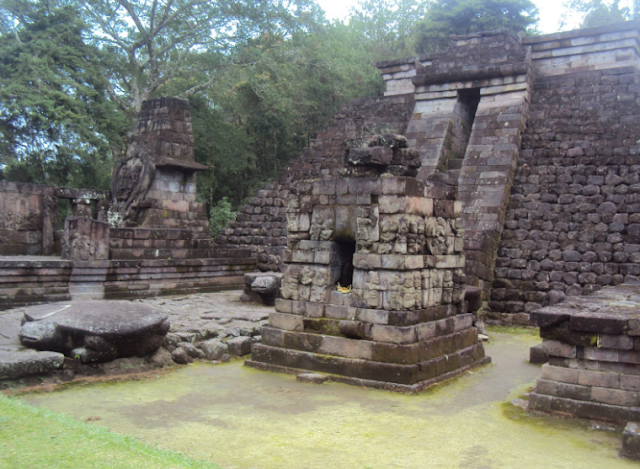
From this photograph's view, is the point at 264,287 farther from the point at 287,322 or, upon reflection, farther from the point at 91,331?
the point at 91,331

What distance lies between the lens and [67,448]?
158 inches

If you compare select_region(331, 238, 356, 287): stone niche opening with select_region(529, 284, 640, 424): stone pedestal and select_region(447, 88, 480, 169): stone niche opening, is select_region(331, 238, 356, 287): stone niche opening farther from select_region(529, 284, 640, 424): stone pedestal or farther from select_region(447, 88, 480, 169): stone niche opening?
select_region(447, 88, 480, 169): stone niche opening

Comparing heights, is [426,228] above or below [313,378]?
above

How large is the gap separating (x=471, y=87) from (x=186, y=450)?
574 inches

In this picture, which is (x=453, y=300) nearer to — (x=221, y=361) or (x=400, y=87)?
(x=221, y=361)

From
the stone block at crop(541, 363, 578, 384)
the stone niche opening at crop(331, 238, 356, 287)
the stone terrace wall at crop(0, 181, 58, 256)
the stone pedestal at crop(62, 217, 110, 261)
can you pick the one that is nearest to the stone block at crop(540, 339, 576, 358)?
the stone block at crop(541, 363, 578, 384)

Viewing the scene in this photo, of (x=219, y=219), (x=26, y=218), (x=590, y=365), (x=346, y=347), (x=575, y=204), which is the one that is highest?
(x=575, y=204)

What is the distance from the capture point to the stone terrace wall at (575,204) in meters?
12.0

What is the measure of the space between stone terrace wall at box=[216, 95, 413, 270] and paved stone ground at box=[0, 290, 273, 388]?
17.7 ft

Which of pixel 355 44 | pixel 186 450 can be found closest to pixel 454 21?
pixel 355 44

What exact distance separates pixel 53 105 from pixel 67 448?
56.8ft

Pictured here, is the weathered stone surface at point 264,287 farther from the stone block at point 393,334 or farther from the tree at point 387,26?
the tree at point 387,26

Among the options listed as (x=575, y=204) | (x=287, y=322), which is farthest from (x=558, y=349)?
(x=575, y=204)

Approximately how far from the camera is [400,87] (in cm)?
2241
